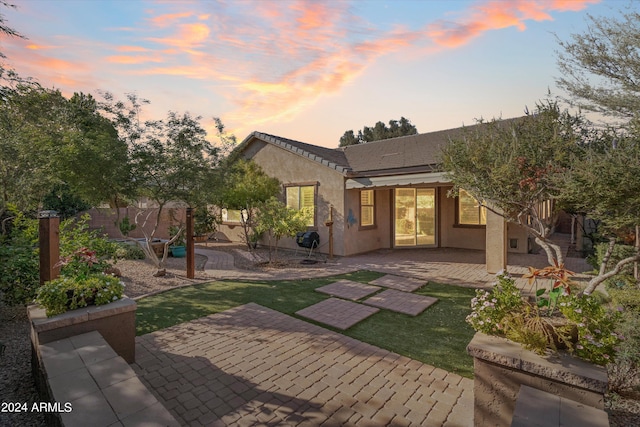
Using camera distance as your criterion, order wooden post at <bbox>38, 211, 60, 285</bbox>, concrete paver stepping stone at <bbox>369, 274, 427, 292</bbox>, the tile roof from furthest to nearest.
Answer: the tile roof, concrete paver stepping stone at <bbox>369, 274, 427, 292</bbox>, wooden post at <bbox>38, 211, 60, 285</bbox>

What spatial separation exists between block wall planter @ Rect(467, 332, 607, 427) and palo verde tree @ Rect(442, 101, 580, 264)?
240 cm

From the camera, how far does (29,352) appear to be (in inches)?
179

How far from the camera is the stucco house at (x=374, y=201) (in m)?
12.2

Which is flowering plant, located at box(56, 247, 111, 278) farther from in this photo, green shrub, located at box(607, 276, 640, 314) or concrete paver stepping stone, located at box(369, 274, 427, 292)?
green shrub, located at box(607, 276, 640, 314)

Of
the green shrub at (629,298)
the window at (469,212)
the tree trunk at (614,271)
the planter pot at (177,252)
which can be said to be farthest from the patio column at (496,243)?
the planter pot at (177,252)

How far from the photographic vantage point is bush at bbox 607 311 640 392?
137 inches

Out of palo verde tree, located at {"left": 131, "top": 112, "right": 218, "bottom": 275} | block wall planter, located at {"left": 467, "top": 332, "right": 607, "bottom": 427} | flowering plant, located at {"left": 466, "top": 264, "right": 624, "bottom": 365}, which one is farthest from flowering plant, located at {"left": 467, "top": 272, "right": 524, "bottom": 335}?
palo verde tree, located at {"left": 131, "top": 112, "right": 218, "bottom": 275}

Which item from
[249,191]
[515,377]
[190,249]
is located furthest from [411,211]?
[515,377]

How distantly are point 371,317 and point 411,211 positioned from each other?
909cm

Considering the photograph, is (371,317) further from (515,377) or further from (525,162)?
(525,162)

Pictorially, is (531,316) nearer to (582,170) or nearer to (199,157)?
(582,170)

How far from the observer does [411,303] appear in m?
6.64

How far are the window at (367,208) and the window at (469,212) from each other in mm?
4020

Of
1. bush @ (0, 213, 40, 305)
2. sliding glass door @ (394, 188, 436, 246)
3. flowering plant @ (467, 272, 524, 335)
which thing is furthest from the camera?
sliding glass door @ (394, 188, 436, 246)
